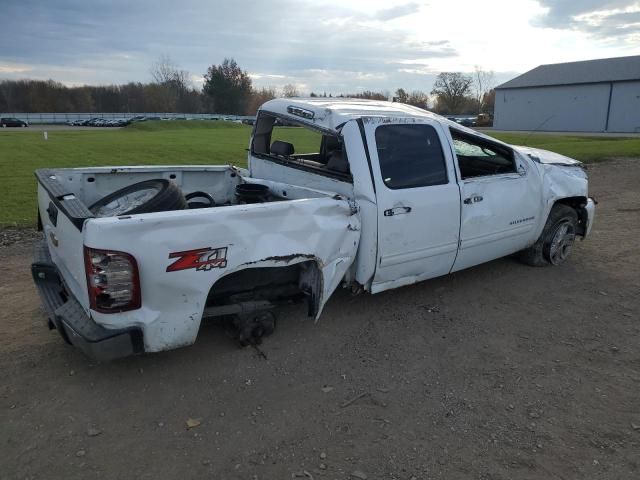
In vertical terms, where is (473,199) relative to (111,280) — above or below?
above

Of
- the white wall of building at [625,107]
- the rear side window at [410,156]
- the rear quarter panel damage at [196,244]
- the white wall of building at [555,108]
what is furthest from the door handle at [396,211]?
the white wall of building at [625,107]

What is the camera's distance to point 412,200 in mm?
4141

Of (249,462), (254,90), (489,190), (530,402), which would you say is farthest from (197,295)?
(254,90)

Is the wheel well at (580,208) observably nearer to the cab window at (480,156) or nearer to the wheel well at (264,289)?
the cab window at (480,156)

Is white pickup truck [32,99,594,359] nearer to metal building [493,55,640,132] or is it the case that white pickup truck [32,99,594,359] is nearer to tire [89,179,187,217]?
tire [89,179,187,217]

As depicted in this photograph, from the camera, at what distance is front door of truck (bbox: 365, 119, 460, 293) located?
159 inches

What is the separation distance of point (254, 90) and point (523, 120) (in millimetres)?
47296

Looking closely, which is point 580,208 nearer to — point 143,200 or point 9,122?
point 143,200

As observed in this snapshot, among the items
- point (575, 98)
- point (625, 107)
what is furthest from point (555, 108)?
point (625, 107)

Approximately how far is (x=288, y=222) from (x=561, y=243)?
3942mm

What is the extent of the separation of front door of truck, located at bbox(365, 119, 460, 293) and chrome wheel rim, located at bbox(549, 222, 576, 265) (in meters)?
1.87

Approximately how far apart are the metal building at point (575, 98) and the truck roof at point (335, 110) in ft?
173

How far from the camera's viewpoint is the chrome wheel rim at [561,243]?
579 cm

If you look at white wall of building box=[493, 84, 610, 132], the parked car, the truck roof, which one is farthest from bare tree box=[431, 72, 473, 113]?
the truck roof
